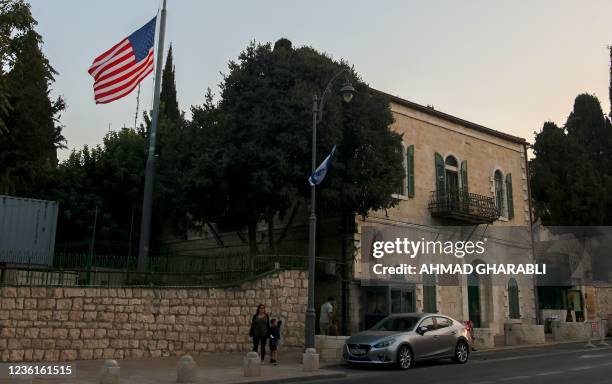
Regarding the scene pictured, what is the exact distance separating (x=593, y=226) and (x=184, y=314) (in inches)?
1045

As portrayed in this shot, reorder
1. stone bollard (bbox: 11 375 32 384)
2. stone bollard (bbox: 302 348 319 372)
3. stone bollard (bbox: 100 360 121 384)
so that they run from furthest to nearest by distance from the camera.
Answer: stone bollard (bbox: 302 348 319 372)
stone bollard (bbox: 11 375 32 384)
stone bollard (bbox: 100 360 121 384)

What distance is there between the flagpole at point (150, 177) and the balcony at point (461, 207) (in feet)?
44.4

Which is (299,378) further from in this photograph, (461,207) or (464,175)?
(464,175)

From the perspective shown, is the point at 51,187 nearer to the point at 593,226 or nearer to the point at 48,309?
the point at 48,309

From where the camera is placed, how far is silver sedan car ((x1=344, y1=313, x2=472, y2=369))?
48.4 feet

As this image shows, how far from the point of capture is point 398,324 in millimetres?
15844

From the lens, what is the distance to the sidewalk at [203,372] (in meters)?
12.2

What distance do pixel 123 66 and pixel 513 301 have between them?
2276 cm

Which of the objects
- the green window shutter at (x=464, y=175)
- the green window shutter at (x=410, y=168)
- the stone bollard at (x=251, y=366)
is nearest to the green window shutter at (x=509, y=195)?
the green window shutter at (x=464, y=175)

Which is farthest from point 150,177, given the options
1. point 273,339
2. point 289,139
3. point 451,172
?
point 451,172

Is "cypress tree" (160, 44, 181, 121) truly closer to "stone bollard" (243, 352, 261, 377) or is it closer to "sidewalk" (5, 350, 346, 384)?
"sidewalk" (5, 350, 346, 384)

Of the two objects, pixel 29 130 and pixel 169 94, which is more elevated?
pixel 169 94

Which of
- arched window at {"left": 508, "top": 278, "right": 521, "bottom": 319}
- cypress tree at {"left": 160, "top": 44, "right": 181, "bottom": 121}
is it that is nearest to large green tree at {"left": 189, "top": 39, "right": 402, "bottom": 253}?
arched window at {"left": 508, "top": 278, "right": 521, "bottom": 319}

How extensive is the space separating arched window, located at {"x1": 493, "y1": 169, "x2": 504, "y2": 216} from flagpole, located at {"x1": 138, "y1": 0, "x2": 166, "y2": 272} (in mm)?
19173
